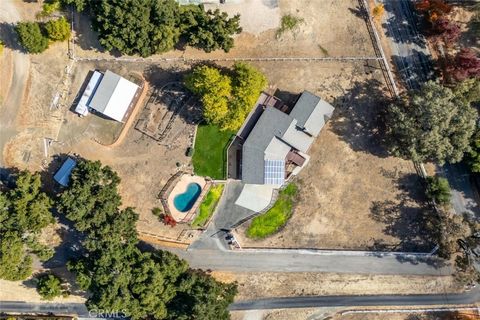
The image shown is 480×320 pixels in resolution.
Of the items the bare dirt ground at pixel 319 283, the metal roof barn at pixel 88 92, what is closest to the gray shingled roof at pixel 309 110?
the bare dirt ground at pixel 319 283

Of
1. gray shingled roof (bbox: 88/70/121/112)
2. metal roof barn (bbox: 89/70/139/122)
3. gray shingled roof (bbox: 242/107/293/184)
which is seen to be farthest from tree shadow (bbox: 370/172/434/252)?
gray shingled roof (bbox: 88/70/121/112)

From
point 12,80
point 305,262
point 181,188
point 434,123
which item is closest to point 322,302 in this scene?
point 305,262

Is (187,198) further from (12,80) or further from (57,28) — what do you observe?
(12,80)

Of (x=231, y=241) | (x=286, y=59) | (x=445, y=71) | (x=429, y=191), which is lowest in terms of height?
(x=231, y=241)

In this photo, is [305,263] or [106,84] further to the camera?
[305,263]

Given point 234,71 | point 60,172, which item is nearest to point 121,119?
point 60,172

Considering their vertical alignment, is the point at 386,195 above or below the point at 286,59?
below

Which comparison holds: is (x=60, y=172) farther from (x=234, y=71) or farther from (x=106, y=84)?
(x=234, y=71)
